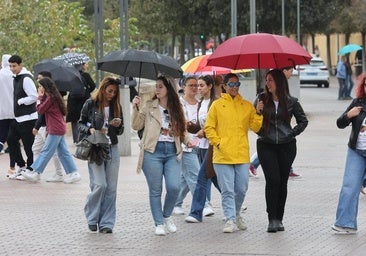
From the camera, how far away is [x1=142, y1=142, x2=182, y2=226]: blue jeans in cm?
1077

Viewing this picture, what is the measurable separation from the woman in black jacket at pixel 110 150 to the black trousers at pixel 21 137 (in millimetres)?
5165

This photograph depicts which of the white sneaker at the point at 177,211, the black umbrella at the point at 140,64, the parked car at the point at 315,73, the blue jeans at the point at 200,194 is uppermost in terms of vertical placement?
the black umbrella at the point at 140,64

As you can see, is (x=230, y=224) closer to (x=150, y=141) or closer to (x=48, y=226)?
(x=150, y=141)

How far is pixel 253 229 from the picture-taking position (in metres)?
11.2

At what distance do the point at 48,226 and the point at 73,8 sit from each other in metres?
22.5

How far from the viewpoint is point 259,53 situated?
1087cm

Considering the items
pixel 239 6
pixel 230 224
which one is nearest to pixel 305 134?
pixel 230 224

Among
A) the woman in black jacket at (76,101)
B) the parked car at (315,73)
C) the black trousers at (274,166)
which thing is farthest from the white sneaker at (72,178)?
the parked car at (315,73)

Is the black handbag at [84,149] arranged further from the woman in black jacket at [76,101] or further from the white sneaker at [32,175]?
the woman in black jacket at [76,101]

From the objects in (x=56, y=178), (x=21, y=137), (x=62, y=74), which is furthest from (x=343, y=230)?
(x=62, y=74)

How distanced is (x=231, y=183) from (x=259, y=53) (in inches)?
52.7

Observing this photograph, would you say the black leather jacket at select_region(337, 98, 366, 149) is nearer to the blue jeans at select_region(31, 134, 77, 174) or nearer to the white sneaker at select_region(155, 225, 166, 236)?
the white sneaker at select_region(155, 225, 166, 236)

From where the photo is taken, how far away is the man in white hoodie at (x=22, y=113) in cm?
1603

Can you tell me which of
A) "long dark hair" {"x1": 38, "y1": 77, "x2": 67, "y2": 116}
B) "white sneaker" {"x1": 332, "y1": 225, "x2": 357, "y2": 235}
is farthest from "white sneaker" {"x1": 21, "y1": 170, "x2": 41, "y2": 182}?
"white sneaker" {"x1": 332, "y1": 225, "x2": 357, "y2": 235}
